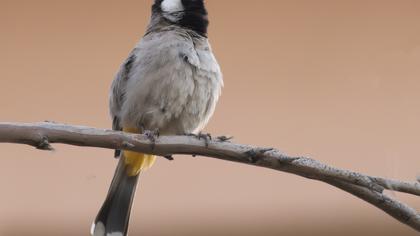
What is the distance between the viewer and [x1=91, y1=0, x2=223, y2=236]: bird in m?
2.46

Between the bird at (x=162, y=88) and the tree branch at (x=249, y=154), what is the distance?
1.60 feet

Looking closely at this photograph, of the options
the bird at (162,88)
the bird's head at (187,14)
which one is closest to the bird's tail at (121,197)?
the bird at (162,88)

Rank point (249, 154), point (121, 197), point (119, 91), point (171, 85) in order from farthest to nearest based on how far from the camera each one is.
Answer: point (121, 197)
point (119, 91)
point (171, 85)
point (249, 154)

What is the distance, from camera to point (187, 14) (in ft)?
8.64

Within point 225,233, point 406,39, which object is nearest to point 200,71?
point 225,233

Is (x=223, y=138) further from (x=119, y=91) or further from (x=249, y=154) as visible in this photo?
(x=119, y=91)

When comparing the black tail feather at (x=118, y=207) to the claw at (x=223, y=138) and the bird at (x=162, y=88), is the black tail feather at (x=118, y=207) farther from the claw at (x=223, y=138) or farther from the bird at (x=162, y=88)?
the claw at (x=223, y=138)

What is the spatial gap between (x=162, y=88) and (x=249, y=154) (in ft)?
1.96

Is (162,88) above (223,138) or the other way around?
above

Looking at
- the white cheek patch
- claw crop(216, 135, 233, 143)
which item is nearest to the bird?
the white cheek patch

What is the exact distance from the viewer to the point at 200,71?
2480 millimetres

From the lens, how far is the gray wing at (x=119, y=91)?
2.59 metres

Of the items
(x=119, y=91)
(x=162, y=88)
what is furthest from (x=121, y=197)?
(x=162, y=88)

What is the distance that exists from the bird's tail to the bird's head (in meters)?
0.39
